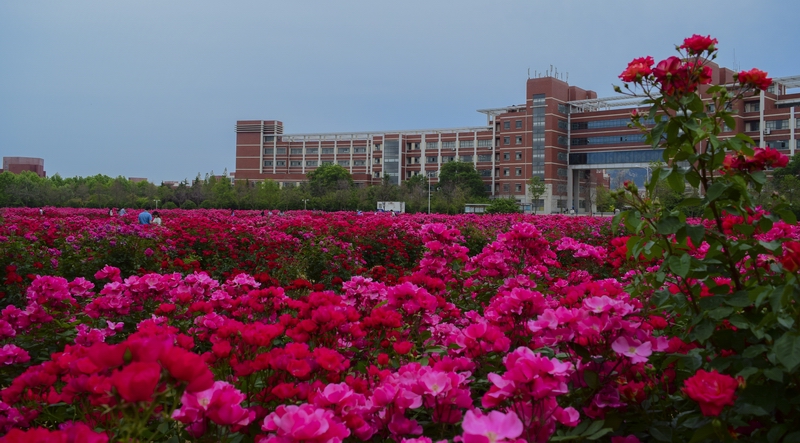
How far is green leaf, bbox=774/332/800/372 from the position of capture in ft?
4.49

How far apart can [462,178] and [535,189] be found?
1010 cm

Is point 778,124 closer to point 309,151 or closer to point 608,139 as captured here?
point 608,139

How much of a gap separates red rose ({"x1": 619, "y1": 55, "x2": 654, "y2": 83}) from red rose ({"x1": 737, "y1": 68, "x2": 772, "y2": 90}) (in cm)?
34

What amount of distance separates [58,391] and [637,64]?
2.46 meters

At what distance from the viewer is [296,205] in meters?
53.0

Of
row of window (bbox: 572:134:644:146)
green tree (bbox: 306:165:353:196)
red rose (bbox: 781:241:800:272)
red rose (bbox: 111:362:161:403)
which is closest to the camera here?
red rose (bbox: 111:362:161:403)

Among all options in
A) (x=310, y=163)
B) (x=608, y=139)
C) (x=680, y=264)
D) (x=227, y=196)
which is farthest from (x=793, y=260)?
(x=310, y=163)

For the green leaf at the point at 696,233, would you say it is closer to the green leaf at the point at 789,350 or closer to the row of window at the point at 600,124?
the green leaf at the point at 789,350

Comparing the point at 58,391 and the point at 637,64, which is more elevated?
the point at 637,64

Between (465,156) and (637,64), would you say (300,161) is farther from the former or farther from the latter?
(637,64)

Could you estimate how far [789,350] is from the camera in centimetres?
140

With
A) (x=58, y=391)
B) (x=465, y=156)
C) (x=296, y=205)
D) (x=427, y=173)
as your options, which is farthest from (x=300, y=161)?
(x=58, y=391)

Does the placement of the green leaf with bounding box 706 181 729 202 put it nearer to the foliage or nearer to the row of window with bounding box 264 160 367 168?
the foliage

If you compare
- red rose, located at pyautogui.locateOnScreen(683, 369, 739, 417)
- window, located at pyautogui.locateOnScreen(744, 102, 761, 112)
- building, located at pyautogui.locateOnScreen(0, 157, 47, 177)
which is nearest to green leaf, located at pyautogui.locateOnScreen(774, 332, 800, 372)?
red rose, located at pyautogui.locateOnScreen(683, 369, 739, 417)
